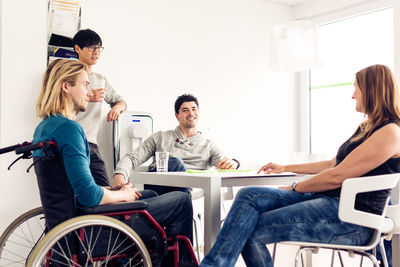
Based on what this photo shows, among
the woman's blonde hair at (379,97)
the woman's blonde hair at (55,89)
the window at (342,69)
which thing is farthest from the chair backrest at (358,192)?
the window at (342,69)

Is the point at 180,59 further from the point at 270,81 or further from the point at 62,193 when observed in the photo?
the point at 62,193

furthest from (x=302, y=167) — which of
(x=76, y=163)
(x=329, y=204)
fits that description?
(x=76, y=163)

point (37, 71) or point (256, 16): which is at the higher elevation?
point (256, 16)

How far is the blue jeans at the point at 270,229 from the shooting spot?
68.3 inches

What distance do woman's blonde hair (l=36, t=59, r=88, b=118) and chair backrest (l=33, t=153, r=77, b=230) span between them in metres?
0.22

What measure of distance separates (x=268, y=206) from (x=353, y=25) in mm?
3290

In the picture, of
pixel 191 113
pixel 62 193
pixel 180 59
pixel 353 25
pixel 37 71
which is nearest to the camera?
pixel 62 193

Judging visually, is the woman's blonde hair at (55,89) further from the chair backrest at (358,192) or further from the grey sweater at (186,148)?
the grey sweater at (186,148)

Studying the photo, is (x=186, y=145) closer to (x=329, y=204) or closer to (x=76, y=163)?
(x=329, y=204)

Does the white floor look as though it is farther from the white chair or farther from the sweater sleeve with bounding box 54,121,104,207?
the sweater sleeve with bounding box 54,121,104,207

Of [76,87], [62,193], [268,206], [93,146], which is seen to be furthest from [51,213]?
[93,146]

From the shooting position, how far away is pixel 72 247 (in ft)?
5.16

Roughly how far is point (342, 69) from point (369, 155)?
3.15 metres

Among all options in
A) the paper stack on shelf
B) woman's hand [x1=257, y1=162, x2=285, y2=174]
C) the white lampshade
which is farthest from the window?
the paper stack on shelf
